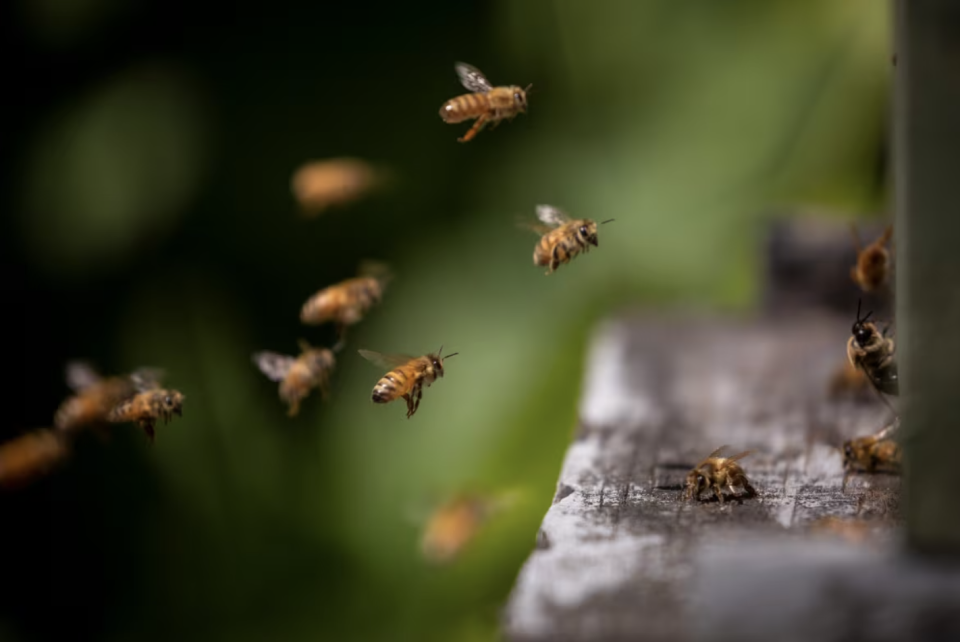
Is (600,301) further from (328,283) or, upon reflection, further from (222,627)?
(222,627)

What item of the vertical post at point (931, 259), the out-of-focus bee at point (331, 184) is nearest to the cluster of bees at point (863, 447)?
the vertical post at point (931, 259)

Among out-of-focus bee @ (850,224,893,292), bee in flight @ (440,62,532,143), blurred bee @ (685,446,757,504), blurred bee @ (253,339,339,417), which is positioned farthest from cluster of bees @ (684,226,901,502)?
blurred bee @ (253,339,339,417)

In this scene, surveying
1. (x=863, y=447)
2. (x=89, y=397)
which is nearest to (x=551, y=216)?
(x=863, y=447)

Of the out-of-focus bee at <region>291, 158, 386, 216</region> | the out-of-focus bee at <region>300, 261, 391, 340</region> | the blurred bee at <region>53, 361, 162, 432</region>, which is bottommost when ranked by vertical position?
the blurred bee at <region>53, 361, 162, 432</region>

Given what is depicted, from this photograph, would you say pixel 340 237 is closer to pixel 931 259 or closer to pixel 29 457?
pixel 29 457

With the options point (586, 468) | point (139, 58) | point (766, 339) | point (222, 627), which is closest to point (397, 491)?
point (222, 627)

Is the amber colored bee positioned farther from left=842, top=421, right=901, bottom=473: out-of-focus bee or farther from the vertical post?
the vertical post
